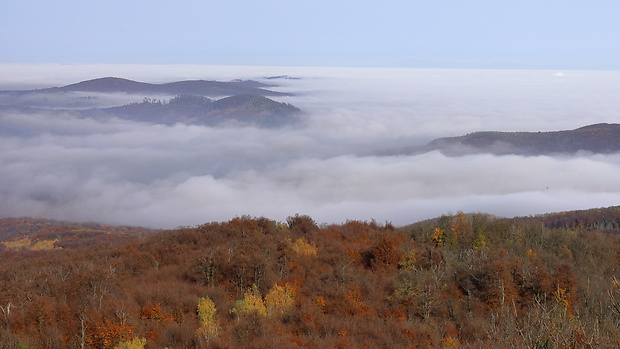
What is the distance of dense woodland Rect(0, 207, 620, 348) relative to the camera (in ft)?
71.2

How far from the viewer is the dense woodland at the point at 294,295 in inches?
854

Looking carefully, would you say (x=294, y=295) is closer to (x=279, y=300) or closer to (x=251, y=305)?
→ (x=279, y=300)

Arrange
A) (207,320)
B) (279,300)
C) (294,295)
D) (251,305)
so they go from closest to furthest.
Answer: (207,320) → (251,305) → (279,300) → (294,295)

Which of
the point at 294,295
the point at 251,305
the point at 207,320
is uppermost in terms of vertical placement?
the point at 207,320

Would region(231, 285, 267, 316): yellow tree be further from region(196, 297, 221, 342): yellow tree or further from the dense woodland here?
region(196, 297, 221, 342): yellow tree

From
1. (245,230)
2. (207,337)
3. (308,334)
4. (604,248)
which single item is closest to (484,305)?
(308,334)

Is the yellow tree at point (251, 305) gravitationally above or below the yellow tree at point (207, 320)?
below

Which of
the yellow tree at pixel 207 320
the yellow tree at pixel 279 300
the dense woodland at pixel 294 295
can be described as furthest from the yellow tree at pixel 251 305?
the yellow tree at pixel 207 320

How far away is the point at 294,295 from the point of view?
3064 cm

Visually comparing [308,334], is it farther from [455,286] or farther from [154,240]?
[154,240]

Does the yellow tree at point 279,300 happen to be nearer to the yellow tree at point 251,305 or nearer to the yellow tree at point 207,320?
the yellow tree at point 251,305

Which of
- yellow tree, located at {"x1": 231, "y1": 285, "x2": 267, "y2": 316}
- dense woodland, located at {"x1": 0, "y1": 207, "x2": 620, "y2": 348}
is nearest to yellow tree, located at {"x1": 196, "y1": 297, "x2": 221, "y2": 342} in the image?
dense woodland, located at {"x1": 0, "y1": 207, "x2": 620, "y2": 348}

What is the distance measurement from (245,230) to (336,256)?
45.1 feet

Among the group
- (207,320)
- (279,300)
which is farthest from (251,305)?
(207,320)
